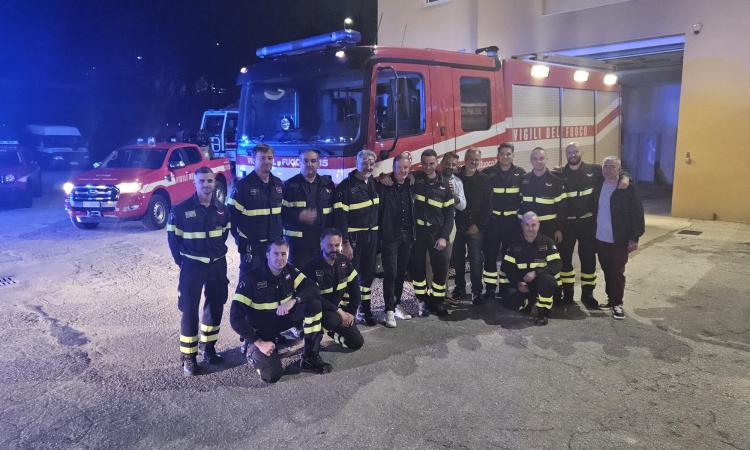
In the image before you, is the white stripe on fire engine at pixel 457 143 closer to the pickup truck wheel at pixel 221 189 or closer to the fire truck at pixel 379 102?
the fire truck at pixel 379 102

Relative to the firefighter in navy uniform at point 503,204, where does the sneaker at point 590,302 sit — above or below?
below

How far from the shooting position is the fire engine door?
6.08m

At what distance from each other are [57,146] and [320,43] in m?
24.5

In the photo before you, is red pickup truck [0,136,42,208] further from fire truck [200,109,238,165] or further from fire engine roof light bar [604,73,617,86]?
fire engine roof light bar [604,73,617,86]

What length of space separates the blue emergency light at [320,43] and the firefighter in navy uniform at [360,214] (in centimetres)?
192

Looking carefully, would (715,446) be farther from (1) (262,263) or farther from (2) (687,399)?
(1) (262,263)

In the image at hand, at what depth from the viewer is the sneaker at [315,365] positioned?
14.3 feet

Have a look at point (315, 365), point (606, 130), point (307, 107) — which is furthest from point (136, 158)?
point (606, 130)

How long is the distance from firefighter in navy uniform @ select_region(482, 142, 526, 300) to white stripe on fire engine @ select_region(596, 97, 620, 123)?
17.3 feet

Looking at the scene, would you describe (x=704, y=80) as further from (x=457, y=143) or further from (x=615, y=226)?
(x=615, y=226)

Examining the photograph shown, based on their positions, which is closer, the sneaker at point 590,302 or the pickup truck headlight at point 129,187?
the sneaker at point 590,302

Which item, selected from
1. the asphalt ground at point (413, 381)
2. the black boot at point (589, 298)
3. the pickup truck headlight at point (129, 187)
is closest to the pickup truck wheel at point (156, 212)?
the pickup truck headlight at point (129, 187)

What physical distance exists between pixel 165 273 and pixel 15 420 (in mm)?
3982

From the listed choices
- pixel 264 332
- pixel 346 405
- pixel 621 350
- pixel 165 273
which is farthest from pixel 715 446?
pixel 165 273
